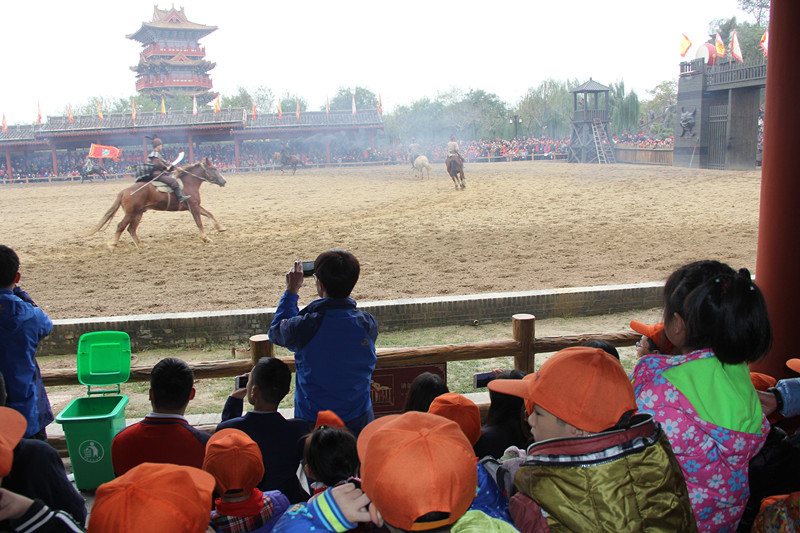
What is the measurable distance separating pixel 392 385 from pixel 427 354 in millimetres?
297

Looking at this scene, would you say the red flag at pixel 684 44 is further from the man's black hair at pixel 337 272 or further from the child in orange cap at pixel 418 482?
the child in orange cap at pixel 418 482

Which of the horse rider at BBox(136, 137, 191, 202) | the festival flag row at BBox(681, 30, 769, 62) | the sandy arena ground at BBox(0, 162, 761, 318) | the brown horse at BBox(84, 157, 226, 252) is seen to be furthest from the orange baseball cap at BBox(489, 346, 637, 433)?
Result: the festival flag row at BBox(681, 30, 769, 62)

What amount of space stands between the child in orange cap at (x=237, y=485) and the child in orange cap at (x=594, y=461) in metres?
0.74

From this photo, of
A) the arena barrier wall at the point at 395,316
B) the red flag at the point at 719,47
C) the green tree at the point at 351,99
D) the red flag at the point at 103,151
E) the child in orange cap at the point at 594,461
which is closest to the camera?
the child in orange cap at the point at 594,461

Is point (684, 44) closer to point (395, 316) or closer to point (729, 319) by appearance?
point (395, 316)

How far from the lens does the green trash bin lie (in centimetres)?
303

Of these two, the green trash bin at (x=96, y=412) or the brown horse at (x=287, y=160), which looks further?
the brown horse at (x=287, y=160)

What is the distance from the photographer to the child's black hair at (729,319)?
171 centimetres

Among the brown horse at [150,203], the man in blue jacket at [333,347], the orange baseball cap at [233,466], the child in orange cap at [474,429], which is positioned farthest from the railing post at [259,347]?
the brown horse at [150,203]

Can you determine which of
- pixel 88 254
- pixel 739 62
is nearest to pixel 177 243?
pixel 88 254

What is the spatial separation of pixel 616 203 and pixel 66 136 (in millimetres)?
26976

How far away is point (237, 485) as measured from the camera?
5.43 ft

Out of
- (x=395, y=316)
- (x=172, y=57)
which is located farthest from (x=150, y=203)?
(x=172, y=57)

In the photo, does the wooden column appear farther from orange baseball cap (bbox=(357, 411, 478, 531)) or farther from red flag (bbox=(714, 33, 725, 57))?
red flag (bbox=(714, 33, 725, 57))
